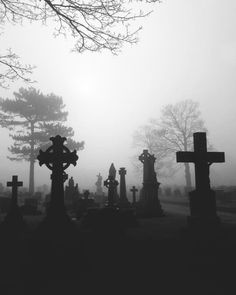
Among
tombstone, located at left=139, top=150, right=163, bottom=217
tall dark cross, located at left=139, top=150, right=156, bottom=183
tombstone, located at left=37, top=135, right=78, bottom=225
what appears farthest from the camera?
tall dark cross, located at left=139, top=150, right=156, bottom=183

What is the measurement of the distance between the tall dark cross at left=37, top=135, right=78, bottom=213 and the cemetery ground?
1.02 m

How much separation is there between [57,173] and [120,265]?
11.7ft

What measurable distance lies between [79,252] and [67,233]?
127cm

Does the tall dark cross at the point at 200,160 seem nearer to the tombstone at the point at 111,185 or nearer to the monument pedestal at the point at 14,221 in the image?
the tombstone at the point at 111,185

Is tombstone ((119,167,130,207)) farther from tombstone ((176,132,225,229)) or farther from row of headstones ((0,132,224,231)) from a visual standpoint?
tombstone ((176,132,225,229))

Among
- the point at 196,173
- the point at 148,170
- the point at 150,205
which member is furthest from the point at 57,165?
the point at 148,170

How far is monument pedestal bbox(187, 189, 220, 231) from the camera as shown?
270 inches

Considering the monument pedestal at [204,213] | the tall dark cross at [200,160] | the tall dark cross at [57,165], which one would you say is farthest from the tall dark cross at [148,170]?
the tall dark cross at [57,165]

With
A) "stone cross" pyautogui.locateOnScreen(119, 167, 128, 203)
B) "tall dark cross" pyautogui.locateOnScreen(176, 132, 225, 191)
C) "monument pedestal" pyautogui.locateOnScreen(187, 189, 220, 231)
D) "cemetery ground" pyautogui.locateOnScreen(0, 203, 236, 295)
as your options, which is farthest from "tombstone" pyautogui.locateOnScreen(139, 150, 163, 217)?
"cemetery ground" pyautogui.locateOnScreen(0, 203, 236, 295)

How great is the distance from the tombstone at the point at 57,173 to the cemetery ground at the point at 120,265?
0.78 meters

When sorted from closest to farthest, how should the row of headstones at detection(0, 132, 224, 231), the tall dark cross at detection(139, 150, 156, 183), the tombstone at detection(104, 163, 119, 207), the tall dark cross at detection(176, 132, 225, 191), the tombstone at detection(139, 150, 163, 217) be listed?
the row of headstones at detection(0, 132, 224, 231), the tall dark cross at detection(176, 132, 225, 191), the tombstone at detection(104, 163, 119, 207), the tombstone at detection(139, 150, 163, 217), the tall dark cross at detection(139, 150, 156, 183)

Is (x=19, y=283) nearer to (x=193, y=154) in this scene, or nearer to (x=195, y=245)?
(x=195, y=245)

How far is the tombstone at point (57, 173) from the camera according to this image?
678 centimetres

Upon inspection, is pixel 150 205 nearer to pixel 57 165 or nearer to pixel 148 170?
pixel 148 170
